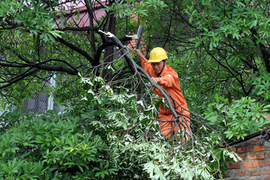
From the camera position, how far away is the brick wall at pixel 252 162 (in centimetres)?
455

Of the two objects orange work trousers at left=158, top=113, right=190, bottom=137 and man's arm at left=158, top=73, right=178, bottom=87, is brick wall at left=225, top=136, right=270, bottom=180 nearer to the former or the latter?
orange work trousers at left=158, top=113, right=190, bottom=137

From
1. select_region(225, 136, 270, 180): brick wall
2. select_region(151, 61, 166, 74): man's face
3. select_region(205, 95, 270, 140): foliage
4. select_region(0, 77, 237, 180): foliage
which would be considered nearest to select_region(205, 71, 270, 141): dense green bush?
select_region(205, 95, 270, 140): foliage

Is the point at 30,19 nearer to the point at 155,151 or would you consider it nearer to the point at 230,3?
the point at 155,151

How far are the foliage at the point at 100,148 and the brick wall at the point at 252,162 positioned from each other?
58 cm

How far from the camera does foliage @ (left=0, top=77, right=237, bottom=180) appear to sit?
11.8ft

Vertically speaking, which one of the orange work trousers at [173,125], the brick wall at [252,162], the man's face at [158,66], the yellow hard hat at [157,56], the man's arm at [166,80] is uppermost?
the yellow hard hat at [157,56]

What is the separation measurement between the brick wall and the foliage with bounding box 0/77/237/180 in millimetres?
575

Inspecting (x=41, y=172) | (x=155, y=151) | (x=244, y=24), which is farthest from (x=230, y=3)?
(x=41, y=172)

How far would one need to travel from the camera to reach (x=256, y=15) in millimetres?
5234

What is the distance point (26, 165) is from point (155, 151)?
1.59 m

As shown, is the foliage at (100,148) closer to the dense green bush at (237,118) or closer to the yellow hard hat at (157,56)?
the dense green bush at (237,118)

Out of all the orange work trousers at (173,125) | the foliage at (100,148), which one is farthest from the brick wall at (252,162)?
the orange work trousers at (173,125)

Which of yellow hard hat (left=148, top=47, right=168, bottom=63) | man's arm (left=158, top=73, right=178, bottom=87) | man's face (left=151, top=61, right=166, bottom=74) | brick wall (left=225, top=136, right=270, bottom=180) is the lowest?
brick wall (left=225, top=136, right=270, bottom=180)

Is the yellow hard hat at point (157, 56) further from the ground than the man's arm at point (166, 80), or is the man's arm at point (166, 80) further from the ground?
the yellow hard hat at point (157, 56)
